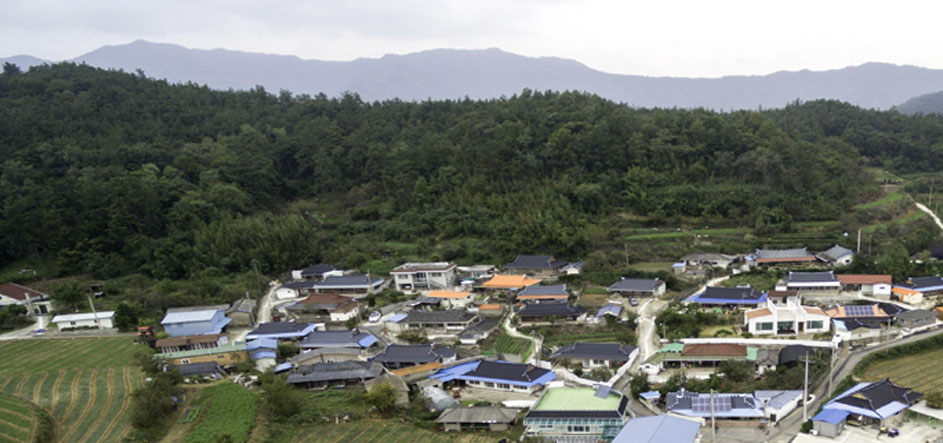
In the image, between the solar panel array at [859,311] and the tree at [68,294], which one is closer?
the solar panel array at [859,311]

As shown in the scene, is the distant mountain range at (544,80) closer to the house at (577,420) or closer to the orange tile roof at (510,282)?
the orange tile roof at (510,282)

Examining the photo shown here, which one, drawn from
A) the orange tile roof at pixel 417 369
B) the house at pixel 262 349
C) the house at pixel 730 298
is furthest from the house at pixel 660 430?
the house at pixel 262 349

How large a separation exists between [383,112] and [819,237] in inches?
1159

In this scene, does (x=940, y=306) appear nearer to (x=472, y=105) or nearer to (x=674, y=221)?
(x=674, y=221)

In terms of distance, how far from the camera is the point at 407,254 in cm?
2700

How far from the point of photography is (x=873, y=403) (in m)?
11.5

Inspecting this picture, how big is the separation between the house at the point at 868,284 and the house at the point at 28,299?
28.4 meters

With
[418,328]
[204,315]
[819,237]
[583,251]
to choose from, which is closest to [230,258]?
[204,315]

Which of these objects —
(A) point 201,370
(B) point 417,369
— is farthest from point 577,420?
(A) point 201,370

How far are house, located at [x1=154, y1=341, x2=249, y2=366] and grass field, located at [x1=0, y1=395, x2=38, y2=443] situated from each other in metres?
3.81

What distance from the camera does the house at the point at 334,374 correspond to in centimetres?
1529

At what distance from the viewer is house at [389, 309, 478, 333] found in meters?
19.1

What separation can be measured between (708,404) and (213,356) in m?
13.4

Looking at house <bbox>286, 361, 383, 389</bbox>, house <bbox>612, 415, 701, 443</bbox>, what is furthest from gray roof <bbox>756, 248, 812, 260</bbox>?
house <bbox>286, 361, 383, 389</bbox>
